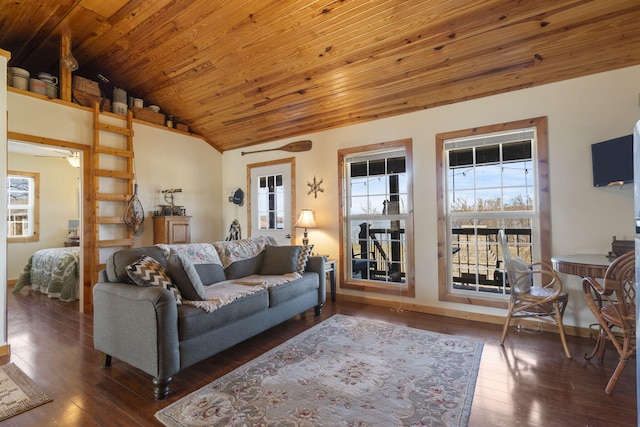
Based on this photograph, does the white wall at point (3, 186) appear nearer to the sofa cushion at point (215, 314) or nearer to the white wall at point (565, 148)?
the sofa cushion at point (215, 314)

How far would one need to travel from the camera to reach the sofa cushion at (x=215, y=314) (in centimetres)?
212

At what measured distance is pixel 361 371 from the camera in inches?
90.9

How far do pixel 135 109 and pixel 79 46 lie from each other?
924 millimetres

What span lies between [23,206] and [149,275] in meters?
5.69

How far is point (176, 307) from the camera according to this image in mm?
2104

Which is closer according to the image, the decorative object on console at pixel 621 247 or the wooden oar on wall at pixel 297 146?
the decorative object on console at pixel 621 247

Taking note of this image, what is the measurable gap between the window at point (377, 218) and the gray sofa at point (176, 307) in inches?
53.7

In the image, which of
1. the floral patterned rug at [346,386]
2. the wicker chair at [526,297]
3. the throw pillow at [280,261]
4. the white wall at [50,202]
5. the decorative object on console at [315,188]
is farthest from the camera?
the white wall at [50,202]

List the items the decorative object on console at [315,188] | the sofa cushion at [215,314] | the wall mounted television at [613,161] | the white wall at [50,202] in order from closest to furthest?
the sofa cushion at [215,314]
the wall mounted television at [613,161]
the decorative object on console at [315,188]
the white wall at [50,202]

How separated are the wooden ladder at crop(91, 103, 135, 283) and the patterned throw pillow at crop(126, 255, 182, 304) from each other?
2315 mm

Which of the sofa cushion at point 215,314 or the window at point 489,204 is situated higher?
the window at point 489,204

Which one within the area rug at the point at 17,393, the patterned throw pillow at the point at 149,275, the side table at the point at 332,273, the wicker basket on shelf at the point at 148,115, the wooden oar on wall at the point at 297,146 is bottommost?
the area rug at the point at 17,393

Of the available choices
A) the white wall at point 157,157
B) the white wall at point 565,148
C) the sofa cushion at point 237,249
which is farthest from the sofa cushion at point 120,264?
the white wall at point 565,148

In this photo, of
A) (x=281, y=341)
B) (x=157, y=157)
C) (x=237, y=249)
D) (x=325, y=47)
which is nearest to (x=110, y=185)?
(x=157, y=157)
